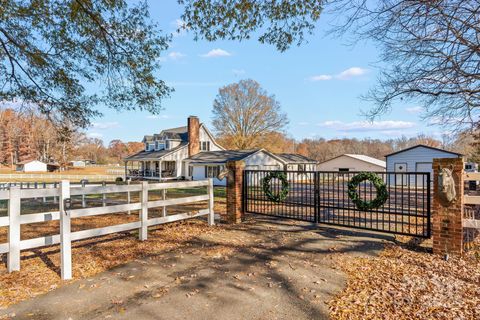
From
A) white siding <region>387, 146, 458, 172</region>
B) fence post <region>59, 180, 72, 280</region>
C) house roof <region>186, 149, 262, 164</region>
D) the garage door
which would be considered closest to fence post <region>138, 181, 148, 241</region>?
fence post <region>59, 180, 72, 280</region>

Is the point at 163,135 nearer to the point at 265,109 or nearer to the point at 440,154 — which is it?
the point at 265,109

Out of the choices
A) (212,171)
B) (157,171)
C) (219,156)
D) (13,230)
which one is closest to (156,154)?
(157,171)

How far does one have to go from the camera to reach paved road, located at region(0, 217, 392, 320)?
139 inches

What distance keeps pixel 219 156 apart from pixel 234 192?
23500 millimetres

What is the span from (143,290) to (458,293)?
14.1 ft

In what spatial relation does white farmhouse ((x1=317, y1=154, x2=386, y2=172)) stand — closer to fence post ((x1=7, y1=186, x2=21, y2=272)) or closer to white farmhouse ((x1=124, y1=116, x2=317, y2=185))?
white farmhouse ((x1=124, y1=116, x2=317, y2=185))

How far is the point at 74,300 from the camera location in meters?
3.81

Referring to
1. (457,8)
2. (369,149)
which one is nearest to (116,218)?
(457,8)

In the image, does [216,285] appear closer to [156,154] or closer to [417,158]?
[417,158]

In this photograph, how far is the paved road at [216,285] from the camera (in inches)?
139

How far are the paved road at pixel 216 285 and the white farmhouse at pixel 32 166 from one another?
230ft

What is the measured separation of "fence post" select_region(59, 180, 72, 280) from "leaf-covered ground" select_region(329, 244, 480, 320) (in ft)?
12.5

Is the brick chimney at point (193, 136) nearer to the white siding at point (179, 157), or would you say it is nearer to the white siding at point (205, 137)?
the white siding at point (179, 157)

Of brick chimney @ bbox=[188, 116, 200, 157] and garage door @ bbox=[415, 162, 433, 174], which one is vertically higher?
brick chimney @ bbox=[188, 116, 200, 157]
